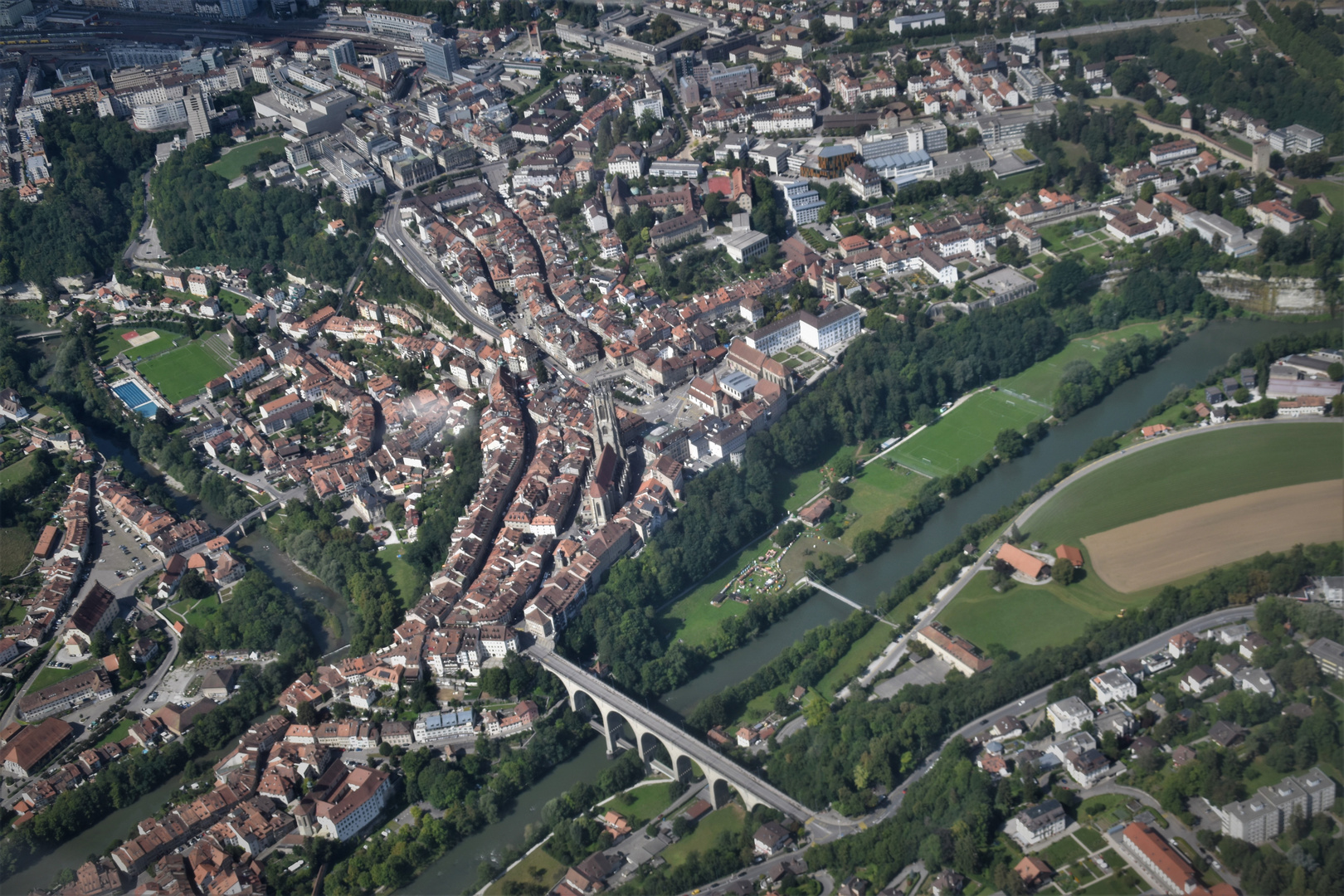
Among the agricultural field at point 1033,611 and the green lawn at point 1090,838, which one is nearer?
the green lawn at point 1090,838

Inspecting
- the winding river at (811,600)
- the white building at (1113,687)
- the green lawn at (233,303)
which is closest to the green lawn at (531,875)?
the winding river at (811,600)

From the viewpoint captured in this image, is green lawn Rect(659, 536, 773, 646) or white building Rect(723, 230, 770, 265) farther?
white building Rect(723, 230, 770, 265)

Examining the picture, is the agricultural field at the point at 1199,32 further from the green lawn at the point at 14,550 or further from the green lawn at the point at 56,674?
the green lawn at the point at 56,674

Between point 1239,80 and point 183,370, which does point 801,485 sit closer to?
point 183,370

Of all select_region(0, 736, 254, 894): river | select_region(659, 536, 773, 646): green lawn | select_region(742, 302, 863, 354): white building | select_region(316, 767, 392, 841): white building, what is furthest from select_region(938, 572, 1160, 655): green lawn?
select_region(0, 736, 254, 894): river

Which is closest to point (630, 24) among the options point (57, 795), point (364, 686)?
point (364, 686)

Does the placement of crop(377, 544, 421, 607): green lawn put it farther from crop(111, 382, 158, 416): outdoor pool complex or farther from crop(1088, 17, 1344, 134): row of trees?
crop(1088, 17, 1344, 134): row of trees
